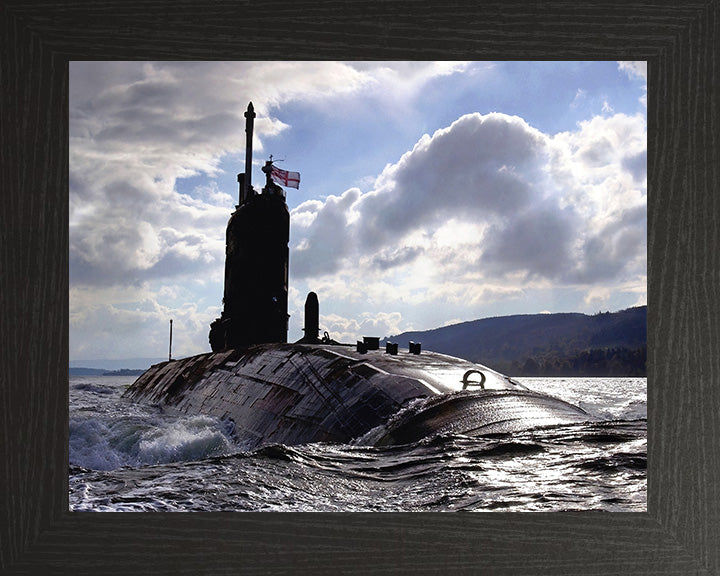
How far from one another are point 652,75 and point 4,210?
2820mm

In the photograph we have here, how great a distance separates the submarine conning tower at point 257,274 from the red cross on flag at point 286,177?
42cm

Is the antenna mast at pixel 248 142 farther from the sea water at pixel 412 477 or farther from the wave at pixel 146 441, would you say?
the sea water at pixel 412 477

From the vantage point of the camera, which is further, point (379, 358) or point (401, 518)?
point (379, 358)

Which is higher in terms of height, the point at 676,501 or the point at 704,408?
the point at 704,408

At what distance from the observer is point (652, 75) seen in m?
2.93

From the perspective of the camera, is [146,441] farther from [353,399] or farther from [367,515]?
[367,515]

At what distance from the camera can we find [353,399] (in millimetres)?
8047

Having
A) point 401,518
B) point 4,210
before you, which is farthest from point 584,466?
point 4,210

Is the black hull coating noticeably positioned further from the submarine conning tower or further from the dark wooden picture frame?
the dark wooden picture frame

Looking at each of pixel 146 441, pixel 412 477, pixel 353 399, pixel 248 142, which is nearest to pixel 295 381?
pixel 353 399

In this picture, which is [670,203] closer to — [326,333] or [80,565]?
[80,565]

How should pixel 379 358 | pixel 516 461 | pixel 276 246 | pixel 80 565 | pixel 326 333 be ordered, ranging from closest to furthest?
pixel 80 565, pixel 516 461, pixel 379 358, pixel 326 333, pixel 276 246

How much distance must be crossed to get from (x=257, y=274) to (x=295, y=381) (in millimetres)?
5374

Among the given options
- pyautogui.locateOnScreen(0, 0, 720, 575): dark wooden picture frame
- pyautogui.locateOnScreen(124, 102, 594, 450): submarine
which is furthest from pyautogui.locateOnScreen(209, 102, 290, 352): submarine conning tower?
pyautogui.locateOnScreen(0, 0, 720, 575): dark wooden picture frame
